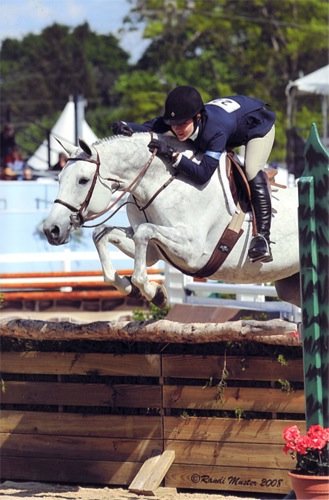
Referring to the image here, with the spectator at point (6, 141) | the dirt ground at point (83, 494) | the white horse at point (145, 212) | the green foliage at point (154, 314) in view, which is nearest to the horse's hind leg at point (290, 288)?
the white horse at point (145, 212)

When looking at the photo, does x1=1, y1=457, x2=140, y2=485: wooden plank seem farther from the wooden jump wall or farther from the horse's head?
the horse's head

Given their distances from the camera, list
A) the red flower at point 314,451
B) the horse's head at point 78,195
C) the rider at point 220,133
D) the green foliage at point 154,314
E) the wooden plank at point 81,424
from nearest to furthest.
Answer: the red flower at point 314,451, the horse's head at point 78,195, the rider at point 220,133, the wooden plank at point 81,424, the green foliage at point 154,314

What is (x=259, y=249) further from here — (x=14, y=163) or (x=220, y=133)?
(x=14, y=163)

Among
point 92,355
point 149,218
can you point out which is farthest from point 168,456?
point 149,218

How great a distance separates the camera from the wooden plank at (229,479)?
6590mm

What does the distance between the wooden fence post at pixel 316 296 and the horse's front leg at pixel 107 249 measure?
180 centimetres

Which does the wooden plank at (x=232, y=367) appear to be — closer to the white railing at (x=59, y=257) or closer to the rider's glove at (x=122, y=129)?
the rider's glove at (x=122, y=129)

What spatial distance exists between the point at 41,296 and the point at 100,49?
58976 mm

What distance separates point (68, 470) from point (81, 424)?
30cm

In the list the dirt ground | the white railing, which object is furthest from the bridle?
the white railing

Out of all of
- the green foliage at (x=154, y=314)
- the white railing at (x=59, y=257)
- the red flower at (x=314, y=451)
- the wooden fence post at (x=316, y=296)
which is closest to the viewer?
the red flower at (x=314, y=451)

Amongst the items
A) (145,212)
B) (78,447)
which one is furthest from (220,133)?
(78,447)

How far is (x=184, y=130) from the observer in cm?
666

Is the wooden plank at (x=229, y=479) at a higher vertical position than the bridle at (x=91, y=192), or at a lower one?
lower
